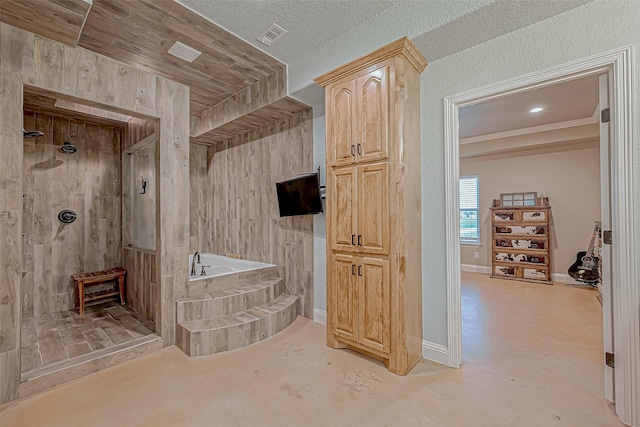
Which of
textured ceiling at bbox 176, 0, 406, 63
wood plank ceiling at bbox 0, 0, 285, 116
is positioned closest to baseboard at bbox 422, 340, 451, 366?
textured ceiling at bbox 176, 0, 406, 63

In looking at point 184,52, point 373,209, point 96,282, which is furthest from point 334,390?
point 96,282

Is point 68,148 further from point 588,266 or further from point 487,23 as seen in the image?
point 588,266

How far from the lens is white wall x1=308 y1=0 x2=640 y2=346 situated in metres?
1.78

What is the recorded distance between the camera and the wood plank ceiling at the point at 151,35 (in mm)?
2029

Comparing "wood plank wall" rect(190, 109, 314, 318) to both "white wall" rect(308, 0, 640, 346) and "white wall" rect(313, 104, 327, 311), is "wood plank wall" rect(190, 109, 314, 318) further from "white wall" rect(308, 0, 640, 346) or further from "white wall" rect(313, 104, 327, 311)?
"white wall" rect(308, 0, 640, 346)

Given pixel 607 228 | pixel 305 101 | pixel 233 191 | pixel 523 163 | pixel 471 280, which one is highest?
pixel 305 101

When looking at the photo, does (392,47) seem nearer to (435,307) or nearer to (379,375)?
(435,307)

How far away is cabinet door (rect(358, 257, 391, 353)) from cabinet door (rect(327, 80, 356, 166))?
3.07 feet

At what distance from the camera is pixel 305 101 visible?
3.34 metres

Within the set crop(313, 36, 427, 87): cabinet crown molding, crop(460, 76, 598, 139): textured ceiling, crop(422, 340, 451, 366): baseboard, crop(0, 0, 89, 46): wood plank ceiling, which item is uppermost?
crop(460, 76, 598, 139): textured ceiling

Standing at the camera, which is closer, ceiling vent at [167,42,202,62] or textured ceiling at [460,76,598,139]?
ceiling vent at [167,42,202,62]

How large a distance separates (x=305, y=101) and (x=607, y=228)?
2.90 metres

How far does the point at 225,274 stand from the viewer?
11.0 ft

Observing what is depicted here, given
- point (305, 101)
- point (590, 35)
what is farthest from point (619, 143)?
point (305, 101)
